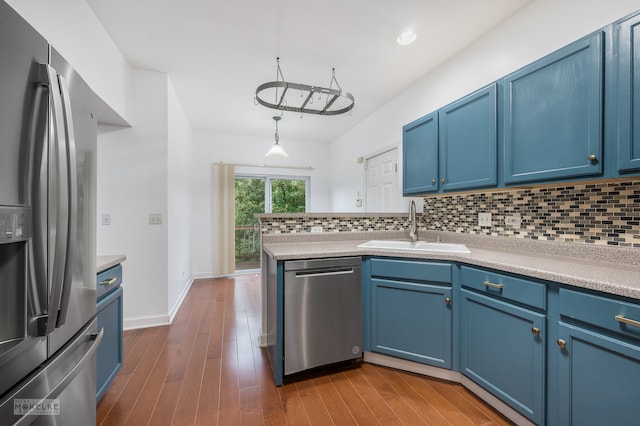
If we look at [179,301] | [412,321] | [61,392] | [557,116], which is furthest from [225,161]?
[557,116]

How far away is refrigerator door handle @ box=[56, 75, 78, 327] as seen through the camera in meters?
0.82

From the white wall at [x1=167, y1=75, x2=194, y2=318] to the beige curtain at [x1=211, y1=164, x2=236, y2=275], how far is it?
0.43 metres

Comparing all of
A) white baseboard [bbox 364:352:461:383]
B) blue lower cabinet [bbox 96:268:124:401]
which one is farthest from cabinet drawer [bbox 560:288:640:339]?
blue lower cabinet [bbox 96:268:124:401]

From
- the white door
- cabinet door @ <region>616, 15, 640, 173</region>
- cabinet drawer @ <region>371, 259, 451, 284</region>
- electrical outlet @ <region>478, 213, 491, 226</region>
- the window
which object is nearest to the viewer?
cabinet door @ <region>616, 15, 640, 173</region>

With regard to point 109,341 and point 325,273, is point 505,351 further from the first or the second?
point 109,341

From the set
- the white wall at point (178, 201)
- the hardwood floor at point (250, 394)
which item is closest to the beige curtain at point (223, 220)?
the white wall at point (178, 201)

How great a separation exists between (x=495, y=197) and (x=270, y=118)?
337cm

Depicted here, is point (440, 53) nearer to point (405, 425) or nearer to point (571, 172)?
point (571, 172)

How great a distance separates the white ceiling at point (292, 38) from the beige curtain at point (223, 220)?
5.41 ft

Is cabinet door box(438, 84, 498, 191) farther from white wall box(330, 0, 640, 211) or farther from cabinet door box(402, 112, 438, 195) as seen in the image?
white wall box(330, 0, 640, 211)

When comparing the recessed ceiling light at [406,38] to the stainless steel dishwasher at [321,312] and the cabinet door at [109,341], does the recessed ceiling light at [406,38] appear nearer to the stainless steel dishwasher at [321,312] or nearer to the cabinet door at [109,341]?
the stainless steel dishwasher at [321,312]

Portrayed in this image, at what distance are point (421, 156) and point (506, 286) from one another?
1318mm

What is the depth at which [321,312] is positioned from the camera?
74.1 inches

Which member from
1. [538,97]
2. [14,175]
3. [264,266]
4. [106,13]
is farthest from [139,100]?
[538,97]
